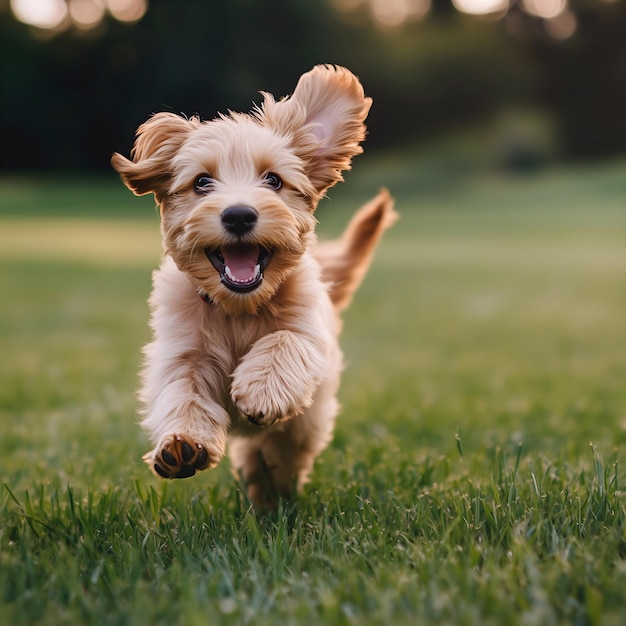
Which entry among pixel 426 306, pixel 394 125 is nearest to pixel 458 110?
pixel 394 125

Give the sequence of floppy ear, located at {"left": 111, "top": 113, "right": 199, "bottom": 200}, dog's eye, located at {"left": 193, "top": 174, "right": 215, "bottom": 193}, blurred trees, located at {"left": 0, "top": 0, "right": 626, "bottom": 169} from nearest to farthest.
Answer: dog's eye, located at {"left": 193, "top": 174, "right": 215, "bottom": 193}, floppy ear, located at {"left": 111, "top": 113, "right": 199, "bottom": 200}, blurred trees, located at {"left": 0, "top": 0, "right": 626, "bottom": 169}

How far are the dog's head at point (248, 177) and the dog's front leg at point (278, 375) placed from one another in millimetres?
180

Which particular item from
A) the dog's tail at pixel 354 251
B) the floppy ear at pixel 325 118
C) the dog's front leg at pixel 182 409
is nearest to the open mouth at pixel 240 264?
the dog's front leg at pixel 182 409

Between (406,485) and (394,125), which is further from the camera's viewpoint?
(394,125)

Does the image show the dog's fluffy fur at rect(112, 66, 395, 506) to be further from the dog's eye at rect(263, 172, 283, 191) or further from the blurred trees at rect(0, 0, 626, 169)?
the blurred trees at rect(0, 0, 626, 169)

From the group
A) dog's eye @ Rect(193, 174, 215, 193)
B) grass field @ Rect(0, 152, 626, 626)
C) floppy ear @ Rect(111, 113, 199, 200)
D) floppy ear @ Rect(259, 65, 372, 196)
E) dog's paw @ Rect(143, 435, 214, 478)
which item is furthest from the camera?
floppy ear @ Rect(259, 65, 372, 196)

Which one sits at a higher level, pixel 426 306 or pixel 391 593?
pixel 426 306

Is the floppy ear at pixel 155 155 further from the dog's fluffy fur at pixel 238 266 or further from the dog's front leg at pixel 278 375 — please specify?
the dog's front leg at pixel 278 375

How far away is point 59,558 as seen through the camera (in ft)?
9.37

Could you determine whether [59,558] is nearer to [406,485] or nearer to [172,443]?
[172,443]

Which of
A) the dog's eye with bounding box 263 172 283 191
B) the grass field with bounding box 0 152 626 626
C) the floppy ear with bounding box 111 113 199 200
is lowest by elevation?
the grass field with bounding box 0 152 626 626

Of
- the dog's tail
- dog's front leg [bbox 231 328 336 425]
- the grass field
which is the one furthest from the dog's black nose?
the dog's tail

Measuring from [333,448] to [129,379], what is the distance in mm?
2926

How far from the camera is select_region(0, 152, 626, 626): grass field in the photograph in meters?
2.47
